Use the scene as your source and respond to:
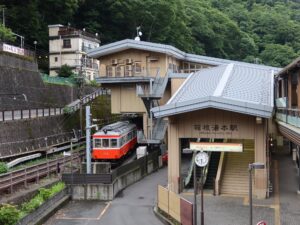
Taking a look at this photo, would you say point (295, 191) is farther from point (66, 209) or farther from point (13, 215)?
point (13, 215)

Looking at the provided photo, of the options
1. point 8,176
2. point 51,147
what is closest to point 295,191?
point 8,176

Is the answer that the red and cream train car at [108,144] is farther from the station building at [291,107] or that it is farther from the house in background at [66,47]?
the house in background at [66,47]

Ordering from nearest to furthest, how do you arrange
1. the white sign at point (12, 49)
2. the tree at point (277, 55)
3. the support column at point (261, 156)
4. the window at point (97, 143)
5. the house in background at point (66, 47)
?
the support column at point (261, 156), the window at point (97, 143), the white sign at point (12, 49), the house in background at point (66, 47), the tree at point (277, 55)

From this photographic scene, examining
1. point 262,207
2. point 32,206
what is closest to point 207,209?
point 262,207

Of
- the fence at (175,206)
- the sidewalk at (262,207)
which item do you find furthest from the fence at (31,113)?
the sidewalk at (262,207)

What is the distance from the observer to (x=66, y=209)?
2058 centimetres

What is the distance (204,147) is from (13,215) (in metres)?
7.58

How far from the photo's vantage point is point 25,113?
3447 centimetres

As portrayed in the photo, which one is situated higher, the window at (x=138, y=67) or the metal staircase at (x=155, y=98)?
the window at (x=138, y=67)

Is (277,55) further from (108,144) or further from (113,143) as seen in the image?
(108,144)

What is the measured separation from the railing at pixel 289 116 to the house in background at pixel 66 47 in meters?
38.4

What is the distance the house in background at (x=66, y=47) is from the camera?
56625 millimetres

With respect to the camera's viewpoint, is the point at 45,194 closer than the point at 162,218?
No

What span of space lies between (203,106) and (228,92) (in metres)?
2.19
